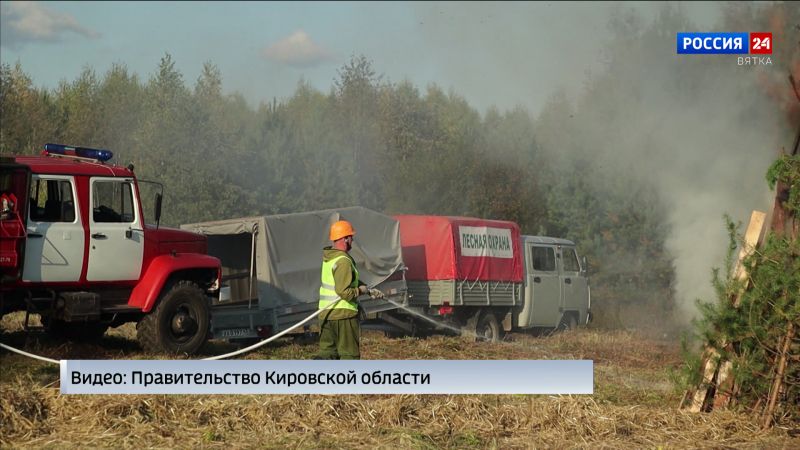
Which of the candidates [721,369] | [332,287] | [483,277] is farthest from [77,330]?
[721,369]

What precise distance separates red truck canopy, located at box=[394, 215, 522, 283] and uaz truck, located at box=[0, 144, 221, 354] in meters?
6.46

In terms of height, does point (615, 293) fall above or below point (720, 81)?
below

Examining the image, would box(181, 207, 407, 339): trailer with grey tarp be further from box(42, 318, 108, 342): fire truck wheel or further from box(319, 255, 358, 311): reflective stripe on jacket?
box(319, 255, 358, 311): reflective stripe on jacket

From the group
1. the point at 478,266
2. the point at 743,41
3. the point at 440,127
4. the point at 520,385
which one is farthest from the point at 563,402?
the point at 440,127

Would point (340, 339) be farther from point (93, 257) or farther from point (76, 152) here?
point (76, 152)

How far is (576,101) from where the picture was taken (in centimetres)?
3066

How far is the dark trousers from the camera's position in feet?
34.9

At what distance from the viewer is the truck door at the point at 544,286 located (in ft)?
77.3

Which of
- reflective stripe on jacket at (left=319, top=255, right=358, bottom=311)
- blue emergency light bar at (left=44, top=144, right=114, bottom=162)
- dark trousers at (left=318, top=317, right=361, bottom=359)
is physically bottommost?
dark trousers at (left=318, top=317, right=361, bottom=359)

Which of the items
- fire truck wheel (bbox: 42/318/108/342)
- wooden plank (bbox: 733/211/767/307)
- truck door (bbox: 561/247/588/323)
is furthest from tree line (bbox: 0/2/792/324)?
wooden plank (bbox: 733/211/767/307)

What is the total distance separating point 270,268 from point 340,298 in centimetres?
713

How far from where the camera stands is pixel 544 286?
2397 cm

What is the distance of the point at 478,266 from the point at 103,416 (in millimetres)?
13809

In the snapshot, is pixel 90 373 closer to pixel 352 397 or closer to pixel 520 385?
pixel 352 397
